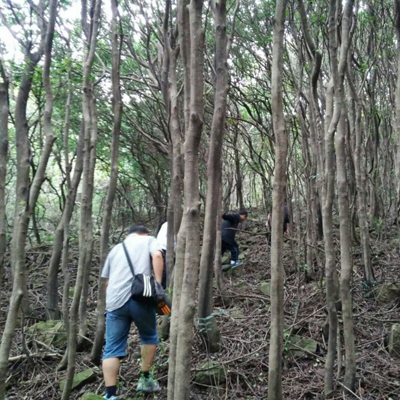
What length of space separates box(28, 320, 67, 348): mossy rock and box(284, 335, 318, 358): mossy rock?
2622 millimetres

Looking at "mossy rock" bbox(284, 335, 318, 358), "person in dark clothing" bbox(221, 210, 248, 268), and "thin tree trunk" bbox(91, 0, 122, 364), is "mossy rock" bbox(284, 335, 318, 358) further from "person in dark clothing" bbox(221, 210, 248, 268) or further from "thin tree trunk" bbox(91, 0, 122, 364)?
"person in dark clothing" bbox(221, 210, 248, 268)

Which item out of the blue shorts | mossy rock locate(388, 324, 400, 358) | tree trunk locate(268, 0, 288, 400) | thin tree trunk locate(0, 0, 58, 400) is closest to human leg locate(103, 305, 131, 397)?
the blue shorts

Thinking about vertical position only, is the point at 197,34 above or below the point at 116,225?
above

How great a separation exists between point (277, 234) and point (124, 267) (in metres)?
1.53

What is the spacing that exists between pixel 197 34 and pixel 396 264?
504cm

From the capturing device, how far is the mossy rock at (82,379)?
11.3 feet

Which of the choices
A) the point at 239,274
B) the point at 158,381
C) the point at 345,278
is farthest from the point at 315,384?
the point at 239,274

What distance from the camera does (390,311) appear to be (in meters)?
4.21

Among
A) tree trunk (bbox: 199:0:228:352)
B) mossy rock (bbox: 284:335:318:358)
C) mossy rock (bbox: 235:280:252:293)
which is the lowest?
mossy rock (bbox: 284:335:318:358)

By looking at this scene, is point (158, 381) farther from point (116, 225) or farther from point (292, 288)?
point (116, 225)

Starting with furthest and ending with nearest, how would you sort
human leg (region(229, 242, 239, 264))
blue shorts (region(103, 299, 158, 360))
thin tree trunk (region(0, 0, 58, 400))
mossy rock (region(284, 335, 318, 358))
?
human leg (region(229, 242, 239, 264)) → mossy rock (region(284, 335, 318, 358)) → blue shorts (region(103, 299, 158, 360)) → thin tree trunk (region(0, 0, 58, 400))

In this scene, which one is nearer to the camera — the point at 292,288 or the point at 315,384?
the point at 315,384

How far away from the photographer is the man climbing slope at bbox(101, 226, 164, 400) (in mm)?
3143

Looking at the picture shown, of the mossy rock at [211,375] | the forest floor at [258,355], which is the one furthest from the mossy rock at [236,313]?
the mossy rock at [211,375]
